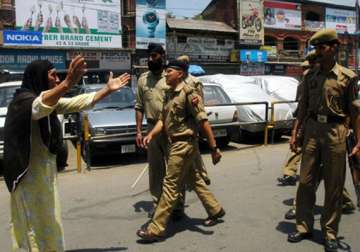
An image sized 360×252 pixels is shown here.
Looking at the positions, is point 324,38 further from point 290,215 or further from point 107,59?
point 107,59

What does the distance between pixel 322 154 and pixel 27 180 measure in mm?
2574

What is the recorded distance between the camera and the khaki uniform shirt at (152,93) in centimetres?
574

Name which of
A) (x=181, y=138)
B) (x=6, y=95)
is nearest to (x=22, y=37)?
(x=6, y=95)

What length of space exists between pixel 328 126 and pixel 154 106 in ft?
6.56

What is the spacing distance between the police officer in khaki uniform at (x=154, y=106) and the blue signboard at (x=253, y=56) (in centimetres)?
3527

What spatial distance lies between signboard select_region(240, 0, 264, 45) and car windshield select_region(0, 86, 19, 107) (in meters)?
33.5

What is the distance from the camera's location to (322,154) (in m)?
4.65

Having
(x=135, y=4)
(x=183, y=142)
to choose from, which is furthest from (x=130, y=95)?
(x=135, y=4)

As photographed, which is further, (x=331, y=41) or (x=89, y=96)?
(x=331, y=41)

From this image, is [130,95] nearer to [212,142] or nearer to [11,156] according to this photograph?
[212,142]

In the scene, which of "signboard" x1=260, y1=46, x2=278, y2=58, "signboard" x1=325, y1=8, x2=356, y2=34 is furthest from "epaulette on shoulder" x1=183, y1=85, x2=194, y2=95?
"signboard" x1=325, y1=8, x2=356, y2=34

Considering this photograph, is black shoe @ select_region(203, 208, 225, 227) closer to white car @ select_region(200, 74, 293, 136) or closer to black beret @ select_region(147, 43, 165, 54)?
black beret @ select_region(147, 43, 165, 54)

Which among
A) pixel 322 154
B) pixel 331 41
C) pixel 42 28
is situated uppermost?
pixel 42 28

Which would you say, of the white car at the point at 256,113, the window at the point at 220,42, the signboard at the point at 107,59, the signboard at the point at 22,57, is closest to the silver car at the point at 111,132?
the white car at the point at 256,113
